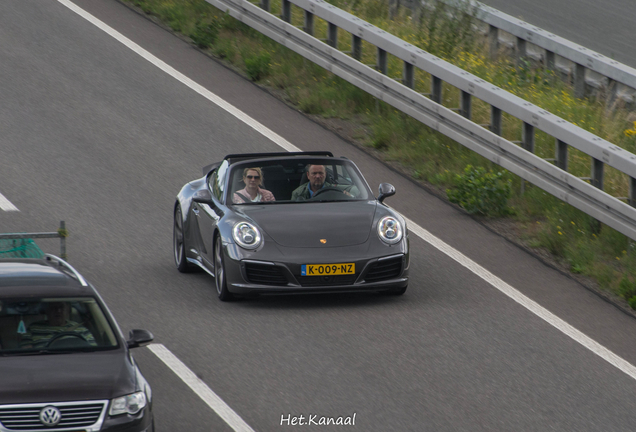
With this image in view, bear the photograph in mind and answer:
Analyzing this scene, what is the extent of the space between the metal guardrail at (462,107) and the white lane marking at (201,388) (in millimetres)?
→ 4733

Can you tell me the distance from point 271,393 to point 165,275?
3715 millimetres

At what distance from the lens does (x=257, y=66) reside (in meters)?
18.5

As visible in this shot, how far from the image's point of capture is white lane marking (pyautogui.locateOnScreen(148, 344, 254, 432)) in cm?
802

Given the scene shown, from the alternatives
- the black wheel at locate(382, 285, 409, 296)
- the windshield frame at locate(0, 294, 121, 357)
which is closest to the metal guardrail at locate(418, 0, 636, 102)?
the black wheel at locate(382, 285, 409, 296)

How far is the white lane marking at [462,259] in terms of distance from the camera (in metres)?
9.98

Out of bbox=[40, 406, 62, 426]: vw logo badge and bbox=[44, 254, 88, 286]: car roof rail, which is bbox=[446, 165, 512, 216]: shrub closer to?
bbox=[44, 254, 88, 286]: car roof rail

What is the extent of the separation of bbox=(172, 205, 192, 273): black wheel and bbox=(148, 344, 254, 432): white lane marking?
260 centimetres

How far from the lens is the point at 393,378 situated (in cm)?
901

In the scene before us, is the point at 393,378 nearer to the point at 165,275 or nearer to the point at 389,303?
the point at 389,303

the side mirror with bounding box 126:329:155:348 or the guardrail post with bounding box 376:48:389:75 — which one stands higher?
the side mirror with bounding box 126:329:155:348

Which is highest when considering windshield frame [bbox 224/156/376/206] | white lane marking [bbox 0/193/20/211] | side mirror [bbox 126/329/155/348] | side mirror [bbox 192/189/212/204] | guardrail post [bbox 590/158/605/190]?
side mirror [bbox 126/329/155/348]

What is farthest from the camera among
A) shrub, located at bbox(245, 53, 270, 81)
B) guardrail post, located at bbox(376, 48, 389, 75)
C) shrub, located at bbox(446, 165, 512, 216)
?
shrub, located at bbox(245, 53, 270, 81)

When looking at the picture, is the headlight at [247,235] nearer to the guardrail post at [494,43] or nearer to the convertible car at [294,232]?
the convertible car at [294,232]

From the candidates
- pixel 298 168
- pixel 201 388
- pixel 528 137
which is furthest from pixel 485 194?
pixel 201 388
